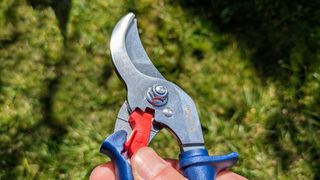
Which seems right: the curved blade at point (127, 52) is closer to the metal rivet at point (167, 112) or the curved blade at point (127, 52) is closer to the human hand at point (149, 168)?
the metal rivet at point (167, 112)

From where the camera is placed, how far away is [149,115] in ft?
6.98

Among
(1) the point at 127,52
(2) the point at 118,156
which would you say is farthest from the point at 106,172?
(1) the point at 127,52

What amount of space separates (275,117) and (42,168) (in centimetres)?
128

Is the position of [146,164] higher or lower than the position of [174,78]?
lower

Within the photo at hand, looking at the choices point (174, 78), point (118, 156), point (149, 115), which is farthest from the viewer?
point (174, 78)

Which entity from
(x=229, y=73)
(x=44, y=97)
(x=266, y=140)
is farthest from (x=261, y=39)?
(x=44, y=97)

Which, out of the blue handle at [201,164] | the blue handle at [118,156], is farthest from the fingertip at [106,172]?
the blue handle at [201,164]

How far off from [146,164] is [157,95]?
0.82ft

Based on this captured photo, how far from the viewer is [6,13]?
3.59 meters

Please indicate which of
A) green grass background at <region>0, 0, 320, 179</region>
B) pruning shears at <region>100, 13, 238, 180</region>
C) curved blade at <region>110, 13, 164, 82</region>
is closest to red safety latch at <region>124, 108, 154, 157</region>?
pruning shears at <region>100, 13, 238, 180</region>

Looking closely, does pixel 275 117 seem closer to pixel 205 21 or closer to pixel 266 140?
pixel 266 140

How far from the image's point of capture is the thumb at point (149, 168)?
2014 mm

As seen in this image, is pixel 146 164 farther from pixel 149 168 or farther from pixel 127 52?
pixel 127 52

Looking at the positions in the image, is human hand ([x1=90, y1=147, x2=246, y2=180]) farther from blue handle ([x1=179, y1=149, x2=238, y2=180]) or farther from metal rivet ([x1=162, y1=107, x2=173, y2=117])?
metal rivet ([x1=162, y1=107, x2=173, y2=117])
